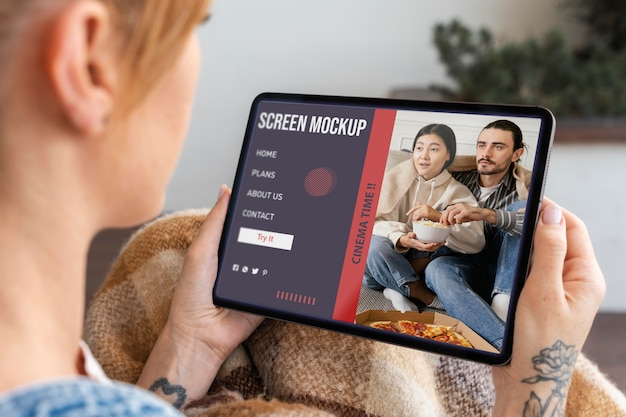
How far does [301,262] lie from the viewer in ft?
2.27

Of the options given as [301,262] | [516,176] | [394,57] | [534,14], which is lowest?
[301,262]

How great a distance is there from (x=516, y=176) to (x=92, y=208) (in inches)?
16.0

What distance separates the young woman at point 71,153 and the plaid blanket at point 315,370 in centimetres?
29

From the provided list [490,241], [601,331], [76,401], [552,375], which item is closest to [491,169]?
[490,241]

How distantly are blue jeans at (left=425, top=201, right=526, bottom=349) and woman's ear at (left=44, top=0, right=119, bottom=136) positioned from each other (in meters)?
0.39

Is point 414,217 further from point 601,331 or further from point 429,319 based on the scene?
point 601,331

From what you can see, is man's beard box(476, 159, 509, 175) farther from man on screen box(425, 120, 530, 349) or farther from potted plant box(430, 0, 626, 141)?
potted plant box(430, 0, 626, 141)

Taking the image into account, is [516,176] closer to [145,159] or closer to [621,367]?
[145,159]

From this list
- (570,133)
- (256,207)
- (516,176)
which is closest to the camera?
(516,176)

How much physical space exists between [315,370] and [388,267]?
0.46ft

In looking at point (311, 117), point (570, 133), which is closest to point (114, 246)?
point (570, 133)

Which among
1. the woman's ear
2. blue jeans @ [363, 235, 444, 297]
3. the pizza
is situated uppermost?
the woman's ear

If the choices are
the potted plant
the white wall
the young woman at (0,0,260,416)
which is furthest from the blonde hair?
the white wall

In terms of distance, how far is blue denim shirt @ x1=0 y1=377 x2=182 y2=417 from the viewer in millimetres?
316
